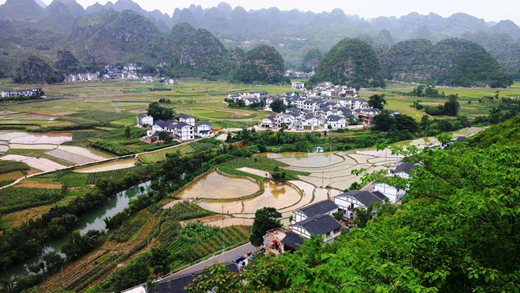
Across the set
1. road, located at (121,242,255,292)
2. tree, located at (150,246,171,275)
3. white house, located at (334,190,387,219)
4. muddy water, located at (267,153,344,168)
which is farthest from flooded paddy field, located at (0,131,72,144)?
white house, located at (334,190,387,219)

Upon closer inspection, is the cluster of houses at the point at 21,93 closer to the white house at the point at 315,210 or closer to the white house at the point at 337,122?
the white house at the point at 337,122

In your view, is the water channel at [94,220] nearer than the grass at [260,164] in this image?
Yes

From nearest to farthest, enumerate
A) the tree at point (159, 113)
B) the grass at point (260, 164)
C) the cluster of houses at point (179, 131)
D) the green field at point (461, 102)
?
the grass at point (260, 164)
the cluster of houses at point (179, 131)
the tree at point (159, 113)
the green field at point (461, 102)

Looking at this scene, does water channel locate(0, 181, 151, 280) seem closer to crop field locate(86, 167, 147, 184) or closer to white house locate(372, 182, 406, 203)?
crop field locate(86, 167, 147, 184)

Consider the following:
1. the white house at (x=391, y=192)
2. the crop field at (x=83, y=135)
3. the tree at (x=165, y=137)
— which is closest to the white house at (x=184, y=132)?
the tree at (x=165, y=137)

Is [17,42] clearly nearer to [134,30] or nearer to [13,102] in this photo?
[134,30]
